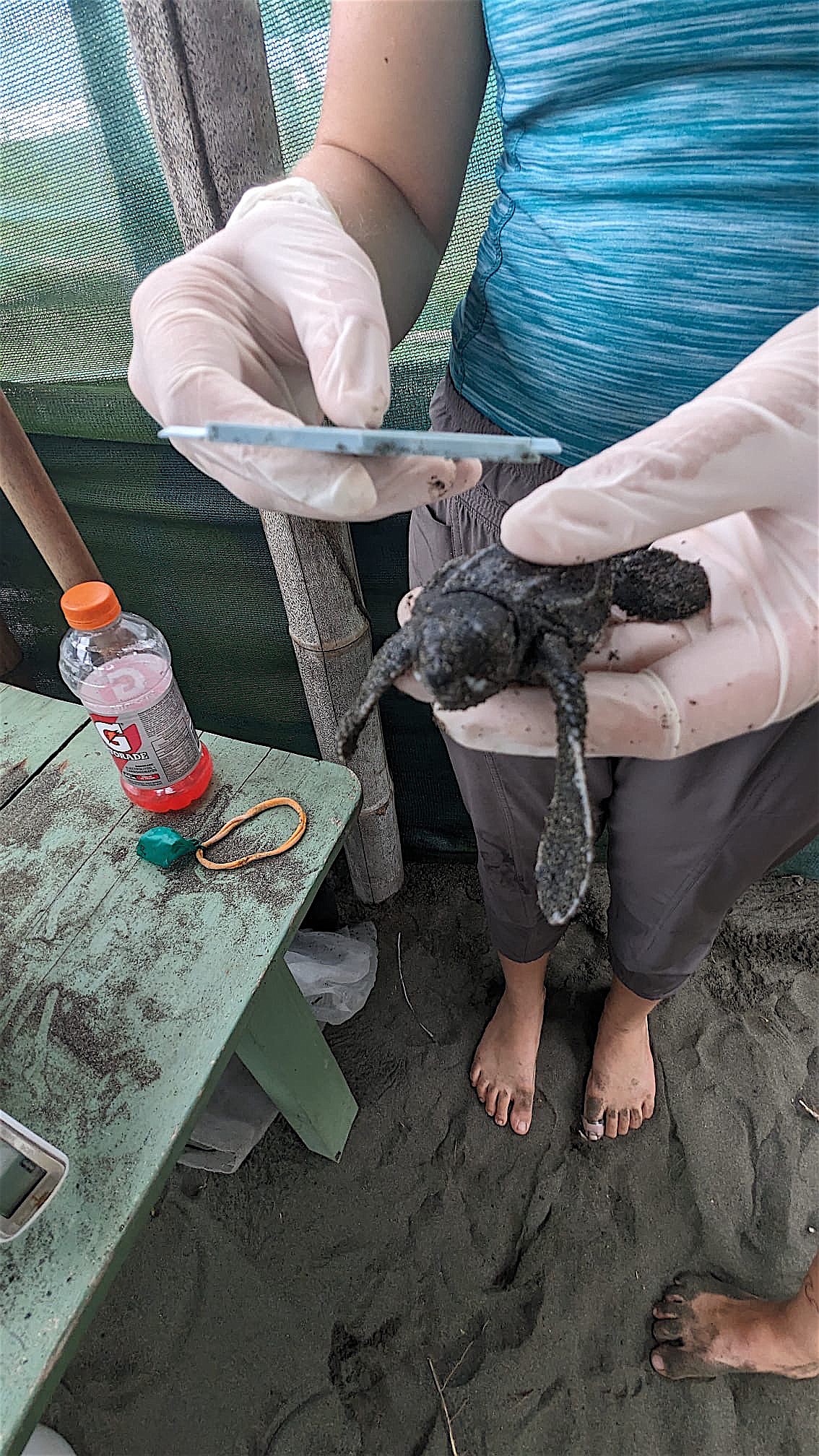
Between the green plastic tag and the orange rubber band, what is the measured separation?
2 centimetres

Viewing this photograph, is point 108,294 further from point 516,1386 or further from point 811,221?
point 516,1386

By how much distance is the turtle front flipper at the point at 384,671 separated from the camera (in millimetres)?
641

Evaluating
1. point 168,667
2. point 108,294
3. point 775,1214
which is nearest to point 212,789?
point 168,667

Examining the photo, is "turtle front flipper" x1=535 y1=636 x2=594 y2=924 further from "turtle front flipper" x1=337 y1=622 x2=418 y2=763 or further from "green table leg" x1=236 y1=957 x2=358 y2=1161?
"green table leg" x1=236 y1=957 x2=358 y2=1161

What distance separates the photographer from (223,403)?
26.8 inches

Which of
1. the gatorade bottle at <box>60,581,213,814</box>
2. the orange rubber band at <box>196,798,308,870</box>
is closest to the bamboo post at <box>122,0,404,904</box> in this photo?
the gatorade bottle at <box>60,581,213,814</box>

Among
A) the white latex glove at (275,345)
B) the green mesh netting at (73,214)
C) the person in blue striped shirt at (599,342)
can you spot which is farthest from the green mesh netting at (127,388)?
the white latex glove at (275,345)

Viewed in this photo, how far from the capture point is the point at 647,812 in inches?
36.6

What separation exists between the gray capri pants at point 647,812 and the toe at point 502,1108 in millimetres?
402

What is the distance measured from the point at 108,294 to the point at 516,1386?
185cm

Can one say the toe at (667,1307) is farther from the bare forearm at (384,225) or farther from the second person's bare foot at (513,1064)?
the bare forearm at (384,225)

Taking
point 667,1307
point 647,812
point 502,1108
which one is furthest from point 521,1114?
point 647,812

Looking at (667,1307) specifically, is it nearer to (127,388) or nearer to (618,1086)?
(618,1086)

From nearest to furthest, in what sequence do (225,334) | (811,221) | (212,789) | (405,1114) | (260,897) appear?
1. (811,221)
2. (225,334)
3. (260,897)
4. (212,789)
5. (405,1114)
